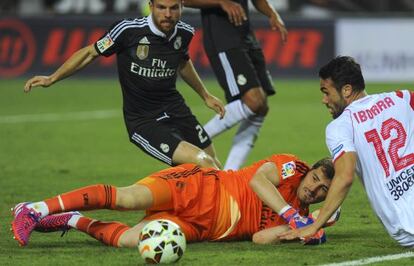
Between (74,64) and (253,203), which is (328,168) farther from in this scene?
(74,64)

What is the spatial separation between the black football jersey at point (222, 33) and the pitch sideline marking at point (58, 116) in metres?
7.00

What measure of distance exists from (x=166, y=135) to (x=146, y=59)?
2.16 ft

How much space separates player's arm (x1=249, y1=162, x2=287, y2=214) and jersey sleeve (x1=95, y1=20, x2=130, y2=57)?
186 centimetres

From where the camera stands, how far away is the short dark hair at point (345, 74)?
24.2 feet

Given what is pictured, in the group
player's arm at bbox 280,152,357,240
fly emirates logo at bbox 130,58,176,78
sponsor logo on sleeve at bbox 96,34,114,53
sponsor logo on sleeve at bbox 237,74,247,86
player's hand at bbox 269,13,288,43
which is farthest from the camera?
player's hand at bbox 269,13,288,43

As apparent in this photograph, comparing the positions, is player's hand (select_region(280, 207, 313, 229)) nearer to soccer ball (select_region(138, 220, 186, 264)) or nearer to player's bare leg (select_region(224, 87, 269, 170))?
soccer ball (select_region(138, 220, 186, 264))

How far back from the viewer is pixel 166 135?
9.07 metres

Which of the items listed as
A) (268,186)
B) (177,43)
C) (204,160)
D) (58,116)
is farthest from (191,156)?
(58,116)

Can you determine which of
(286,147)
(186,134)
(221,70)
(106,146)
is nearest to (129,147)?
(106,146)

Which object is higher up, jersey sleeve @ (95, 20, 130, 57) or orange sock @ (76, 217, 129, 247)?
jersey sleeve @ (95, 20, 130, 57)

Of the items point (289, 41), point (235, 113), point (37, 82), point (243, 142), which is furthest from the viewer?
point (289, 41)

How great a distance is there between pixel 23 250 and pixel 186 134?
2353mm

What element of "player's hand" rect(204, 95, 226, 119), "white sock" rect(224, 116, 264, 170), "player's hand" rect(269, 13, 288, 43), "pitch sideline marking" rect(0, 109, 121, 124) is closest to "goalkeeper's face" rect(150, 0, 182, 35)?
"player's hand" rect(204, 95, 226, 119)

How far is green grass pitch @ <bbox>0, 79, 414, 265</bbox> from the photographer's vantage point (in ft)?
24.1
